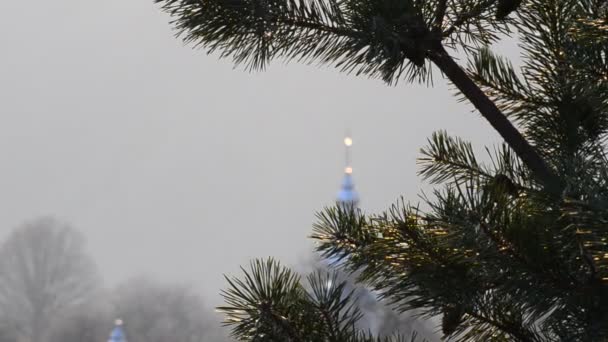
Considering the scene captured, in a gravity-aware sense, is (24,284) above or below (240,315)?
above

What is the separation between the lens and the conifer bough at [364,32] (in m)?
1.07

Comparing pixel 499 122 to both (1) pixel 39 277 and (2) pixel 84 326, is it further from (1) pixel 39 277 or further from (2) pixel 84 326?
(1) pixel 39 277

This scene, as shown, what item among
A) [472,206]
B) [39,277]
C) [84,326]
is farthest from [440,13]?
[39,277]

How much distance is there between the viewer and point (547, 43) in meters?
1.31

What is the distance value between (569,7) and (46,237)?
23.8 meters

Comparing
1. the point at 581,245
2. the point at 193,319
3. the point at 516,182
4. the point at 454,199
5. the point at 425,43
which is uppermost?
the point at 193,319

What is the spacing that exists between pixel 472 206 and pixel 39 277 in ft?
78.6

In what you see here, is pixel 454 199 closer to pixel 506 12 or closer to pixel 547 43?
pixel 506 12

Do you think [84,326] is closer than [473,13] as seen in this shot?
No

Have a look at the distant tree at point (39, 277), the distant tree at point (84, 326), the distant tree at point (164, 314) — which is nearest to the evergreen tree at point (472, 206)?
the distant tree at point (164, 314)

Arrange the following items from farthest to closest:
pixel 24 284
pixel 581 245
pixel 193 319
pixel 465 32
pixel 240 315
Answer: pixel 24 284 < pixel 193 319 < pixel 465 32 < pixel 240 315 < pixel 581 245

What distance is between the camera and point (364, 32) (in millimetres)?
1104

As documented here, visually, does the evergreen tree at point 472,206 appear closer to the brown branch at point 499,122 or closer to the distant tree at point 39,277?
the brown branch at point 499,122

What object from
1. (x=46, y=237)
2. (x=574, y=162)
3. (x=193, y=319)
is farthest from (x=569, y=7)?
(x=46, y=237)
